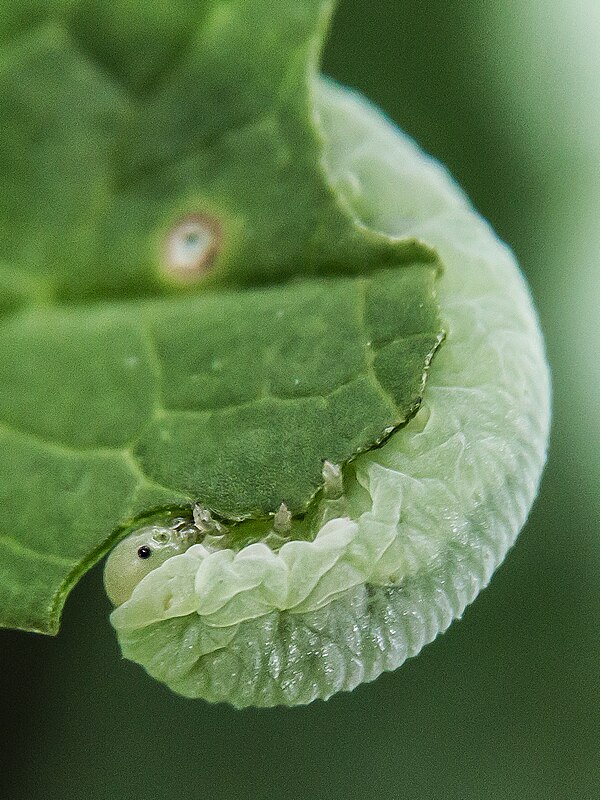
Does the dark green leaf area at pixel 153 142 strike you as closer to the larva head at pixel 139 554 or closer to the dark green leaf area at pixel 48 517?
the dark green leaf area at pixel 48 517

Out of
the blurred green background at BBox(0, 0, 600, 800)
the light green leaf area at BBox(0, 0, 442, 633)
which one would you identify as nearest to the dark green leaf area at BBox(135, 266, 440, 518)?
the light green leaf area at BBox(0, 0, 442, 633)

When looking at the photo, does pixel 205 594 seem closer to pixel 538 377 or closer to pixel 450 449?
pixel 450 449

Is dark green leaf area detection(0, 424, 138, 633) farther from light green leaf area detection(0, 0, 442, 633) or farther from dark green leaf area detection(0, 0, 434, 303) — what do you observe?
dark green leaf area detection(0, 0, 434, 303)

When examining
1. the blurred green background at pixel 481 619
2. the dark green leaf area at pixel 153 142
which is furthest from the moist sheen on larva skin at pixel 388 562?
the blurred green background at pixel 481 619

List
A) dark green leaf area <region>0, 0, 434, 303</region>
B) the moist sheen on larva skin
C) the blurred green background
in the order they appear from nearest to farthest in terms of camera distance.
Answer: dark green leaf area <region>0, 0, 434, 303</region> → the moist sheen on larva skin → the blurred green background

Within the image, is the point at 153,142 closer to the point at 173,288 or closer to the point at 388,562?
the point at 173,288
